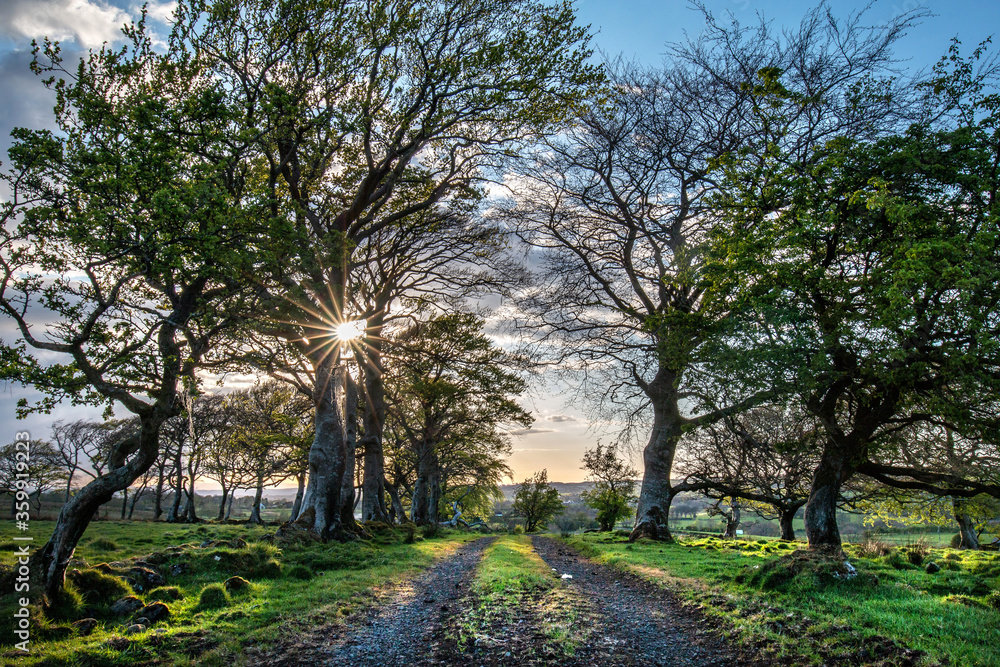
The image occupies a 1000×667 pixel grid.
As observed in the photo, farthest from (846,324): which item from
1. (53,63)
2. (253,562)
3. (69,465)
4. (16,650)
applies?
(69,465)

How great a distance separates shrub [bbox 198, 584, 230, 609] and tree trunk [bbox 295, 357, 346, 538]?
24.8 ft

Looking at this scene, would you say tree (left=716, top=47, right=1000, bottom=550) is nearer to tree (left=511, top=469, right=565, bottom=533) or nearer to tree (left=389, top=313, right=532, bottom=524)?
tree (left=389, top=313, right=532, bottom=524)

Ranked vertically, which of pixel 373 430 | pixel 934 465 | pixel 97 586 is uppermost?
pixel 373 430

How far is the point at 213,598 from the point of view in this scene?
7.24 m

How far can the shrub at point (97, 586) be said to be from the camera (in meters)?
7.18

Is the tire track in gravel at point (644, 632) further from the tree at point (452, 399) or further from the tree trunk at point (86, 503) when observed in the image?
the tree at point (452, 399)

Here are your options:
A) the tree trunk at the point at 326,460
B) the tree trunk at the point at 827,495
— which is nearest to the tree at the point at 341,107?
the tree trunk at the point at 326,460

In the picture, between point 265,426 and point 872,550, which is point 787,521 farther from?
point 265,426

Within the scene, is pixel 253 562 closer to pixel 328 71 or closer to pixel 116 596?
pixel 116 596

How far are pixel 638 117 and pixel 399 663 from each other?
1840cm

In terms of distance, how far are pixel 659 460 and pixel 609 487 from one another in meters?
14.5

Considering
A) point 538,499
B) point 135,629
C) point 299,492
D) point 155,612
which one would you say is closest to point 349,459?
point 155,612

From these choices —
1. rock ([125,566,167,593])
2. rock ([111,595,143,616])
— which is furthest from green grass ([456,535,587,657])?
rock ([125,566,167,593])

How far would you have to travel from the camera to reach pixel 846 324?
32.9 ft
